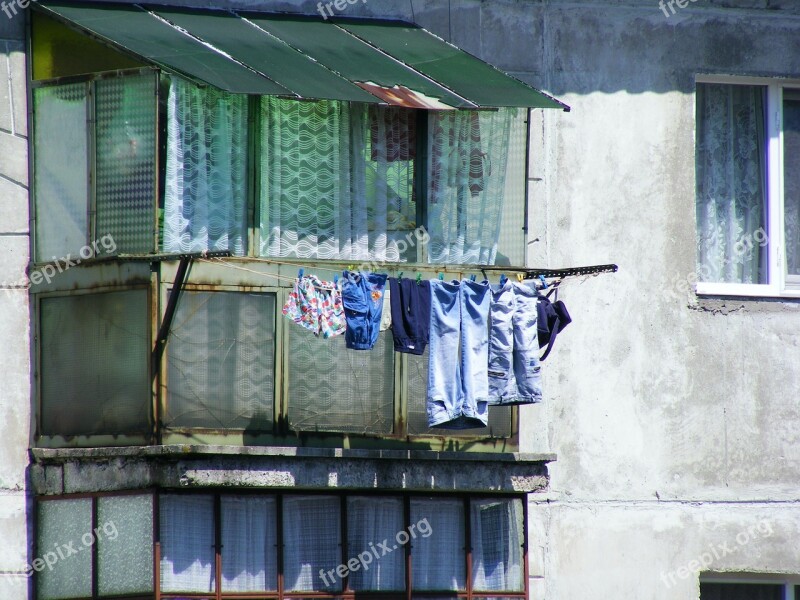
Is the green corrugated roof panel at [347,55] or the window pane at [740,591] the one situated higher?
the green corrugated roof panel at [347,55]

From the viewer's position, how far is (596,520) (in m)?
15.8

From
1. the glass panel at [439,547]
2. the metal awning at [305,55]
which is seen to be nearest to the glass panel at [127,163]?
the metal awning at [305,55]

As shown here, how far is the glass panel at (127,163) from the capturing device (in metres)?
14.2

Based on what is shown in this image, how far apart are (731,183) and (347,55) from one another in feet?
15.0

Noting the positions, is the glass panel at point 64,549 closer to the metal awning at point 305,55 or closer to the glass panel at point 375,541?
the glass panel at point 375,541

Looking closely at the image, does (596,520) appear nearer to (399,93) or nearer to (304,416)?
(304,416)

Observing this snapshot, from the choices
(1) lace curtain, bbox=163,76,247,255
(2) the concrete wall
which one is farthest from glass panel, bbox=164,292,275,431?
(2) the concrete wall

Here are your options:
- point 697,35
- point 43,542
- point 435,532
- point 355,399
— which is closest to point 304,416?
point 355,399

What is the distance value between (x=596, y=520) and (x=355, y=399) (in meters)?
3.01

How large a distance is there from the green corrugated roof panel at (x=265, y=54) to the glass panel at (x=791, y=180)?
5130 mm

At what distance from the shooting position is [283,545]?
14344mm

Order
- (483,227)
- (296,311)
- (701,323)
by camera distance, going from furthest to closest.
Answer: (701,323)
(483,227)
(296,311)

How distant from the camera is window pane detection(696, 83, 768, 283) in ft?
55.1

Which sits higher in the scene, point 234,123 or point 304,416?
point 234,123
